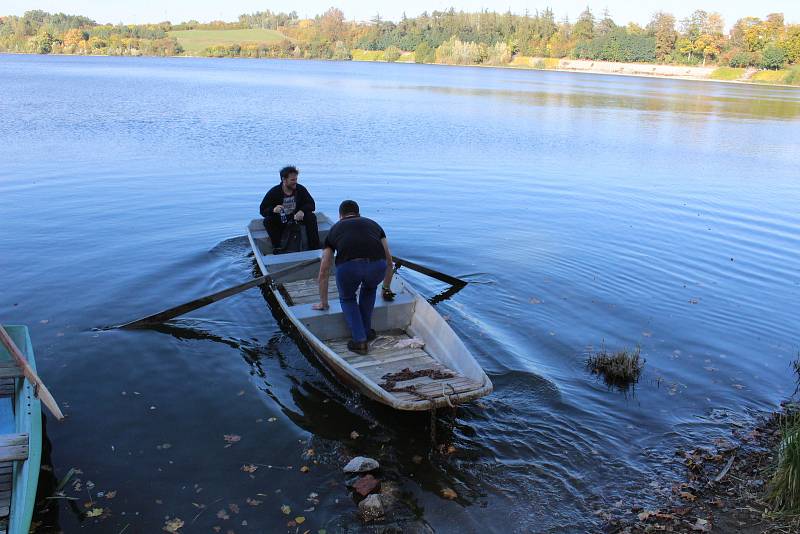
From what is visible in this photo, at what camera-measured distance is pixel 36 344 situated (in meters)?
9.80

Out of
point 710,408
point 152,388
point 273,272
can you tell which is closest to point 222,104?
point 273,272

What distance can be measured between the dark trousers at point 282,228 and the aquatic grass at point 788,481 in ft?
29.9

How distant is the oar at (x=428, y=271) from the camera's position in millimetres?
12531

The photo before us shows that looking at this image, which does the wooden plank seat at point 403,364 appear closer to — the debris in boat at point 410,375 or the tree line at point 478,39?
the debris in boat at point 410,375

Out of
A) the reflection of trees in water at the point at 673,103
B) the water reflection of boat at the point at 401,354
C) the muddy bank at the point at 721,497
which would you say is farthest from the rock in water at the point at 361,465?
the reflection of trees in water at the point at 673,103

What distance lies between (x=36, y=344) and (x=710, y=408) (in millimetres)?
9995

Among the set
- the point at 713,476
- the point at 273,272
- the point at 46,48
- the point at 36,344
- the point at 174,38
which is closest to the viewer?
the point at 713,476

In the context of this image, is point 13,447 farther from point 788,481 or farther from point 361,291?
point 788,481

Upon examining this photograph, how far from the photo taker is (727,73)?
372ft

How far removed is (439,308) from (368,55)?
164m

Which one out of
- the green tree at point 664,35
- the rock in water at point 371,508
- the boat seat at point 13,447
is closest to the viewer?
the boat seat at point 13,447

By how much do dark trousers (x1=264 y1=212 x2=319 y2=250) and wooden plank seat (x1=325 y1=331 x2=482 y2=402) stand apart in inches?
161

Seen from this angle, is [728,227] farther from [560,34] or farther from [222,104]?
[560,34]

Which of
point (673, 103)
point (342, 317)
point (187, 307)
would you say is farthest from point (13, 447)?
point (673, 103)
